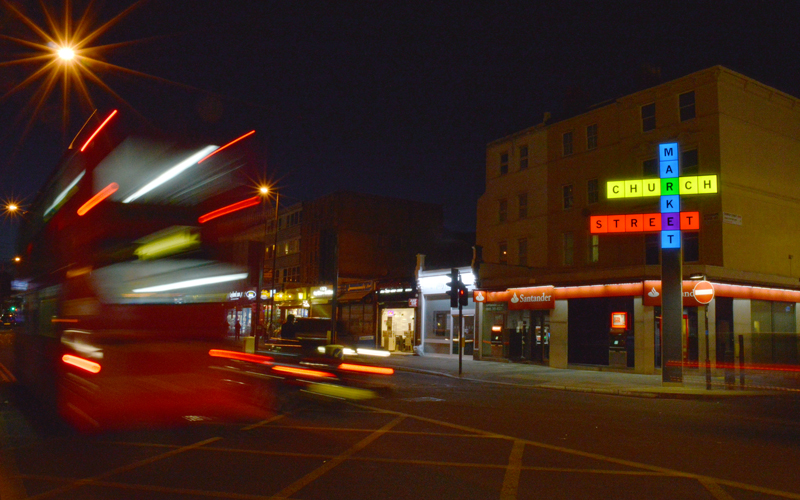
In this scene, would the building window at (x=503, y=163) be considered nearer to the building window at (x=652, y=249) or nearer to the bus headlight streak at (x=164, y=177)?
the building window at (x=652, y=249)

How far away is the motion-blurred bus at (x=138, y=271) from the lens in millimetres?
9258

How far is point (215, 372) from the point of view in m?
10.8

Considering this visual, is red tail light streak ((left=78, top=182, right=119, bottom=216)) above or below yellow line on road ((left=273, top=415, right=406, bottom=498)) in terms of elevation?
above

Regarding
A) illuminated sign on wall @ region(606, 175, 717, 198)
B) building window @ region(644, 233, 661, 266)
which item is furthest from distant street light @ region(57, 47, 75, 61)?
building window @ region(644, 233, 661, 266)

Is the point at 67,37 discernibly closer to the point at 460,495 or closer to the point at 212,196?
the point at 212,196

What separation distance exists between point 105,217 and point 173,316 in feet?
6.02

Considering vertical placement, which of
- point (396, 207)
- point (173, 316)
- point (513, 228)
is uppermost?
point (396, 207)

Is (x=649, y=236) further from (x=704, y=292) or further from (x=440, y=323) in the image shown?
(x=440, y=323)

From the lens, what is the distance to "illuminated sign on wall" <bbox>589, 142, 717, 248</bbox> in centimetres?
2153

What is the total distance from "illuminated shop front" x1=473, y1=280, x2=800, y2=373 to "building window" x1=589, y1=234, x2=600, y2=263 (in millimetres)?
1633

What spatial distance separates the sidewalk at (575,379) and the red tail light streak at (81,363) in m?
14.5

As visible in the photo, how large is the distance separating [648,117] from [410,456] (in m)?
23.1

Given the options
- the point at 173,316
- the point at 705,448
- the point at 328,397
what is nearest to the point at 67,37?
the point at 173,316

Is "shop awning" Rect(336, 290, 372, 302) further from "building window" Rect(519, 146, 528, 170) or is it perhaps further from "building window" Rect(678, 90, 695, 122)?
"building window" Rect(678, 90, 695, 122)
